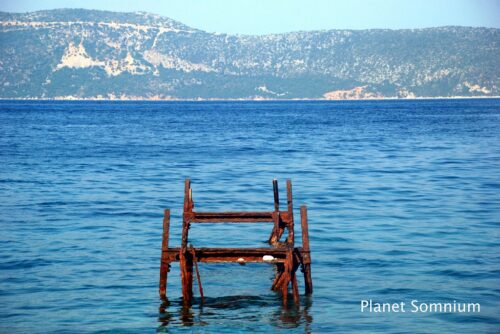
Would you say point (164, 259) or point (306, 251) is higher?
point (306, 251)

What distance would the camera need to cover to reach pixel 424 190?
39062mm

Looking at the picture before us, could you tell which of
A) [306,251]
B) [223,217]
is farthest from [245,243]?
[306,251]

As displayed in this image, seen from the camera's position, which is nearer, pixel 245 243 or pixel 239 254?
pixel 239 254

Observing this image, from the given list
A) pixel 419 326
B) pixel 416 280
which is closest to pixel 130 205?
pixel 416 280

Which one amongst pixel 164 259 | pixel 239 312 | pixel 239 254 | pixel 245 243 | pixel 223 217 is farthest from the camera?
pixel 245 243

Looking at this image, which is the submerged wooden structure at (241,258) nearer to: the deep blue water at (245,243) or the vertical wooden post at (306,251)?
the vertical wooden post at (306,251)

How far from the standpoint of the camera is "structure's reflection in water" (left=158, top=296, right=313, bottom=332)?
683 inches

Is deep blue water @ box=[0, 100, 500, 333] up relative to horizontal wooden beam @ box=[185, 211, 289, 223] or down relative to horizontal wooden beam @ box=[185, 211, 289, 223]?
down

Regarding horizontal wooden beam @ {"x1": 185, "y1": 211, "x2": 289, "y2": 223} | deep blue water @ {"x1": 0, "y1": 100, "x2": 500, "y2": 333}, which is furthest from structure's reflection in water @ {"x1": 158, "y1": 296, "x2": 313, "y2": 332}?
horizontal wooden beam @ {"x1": 185, "y1": 211, "x2": 289, "y2": 223}

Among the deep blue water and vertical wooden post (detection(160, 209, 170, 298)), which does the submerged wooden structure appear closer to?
vertical wooden post (detection(160, 209, 170, 298))

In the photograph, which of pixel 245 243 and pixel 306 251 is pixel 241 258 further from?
pixel 245 243

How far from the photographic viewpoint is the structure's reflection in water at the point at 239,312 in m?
17.4

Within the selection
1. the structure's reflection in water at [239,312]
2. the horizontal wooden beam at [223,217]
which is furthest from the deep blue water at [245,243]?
the horizontal wooden beam at [223,217]

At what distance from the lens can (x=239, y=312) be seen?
1808cm
